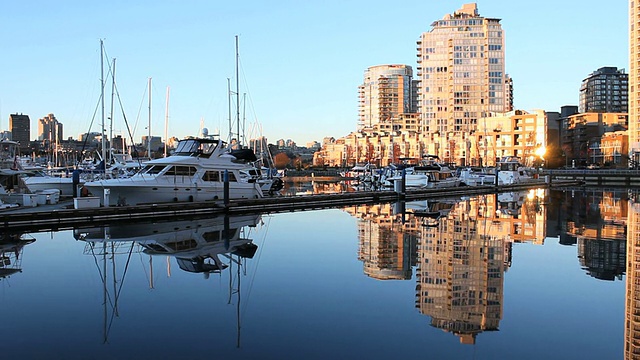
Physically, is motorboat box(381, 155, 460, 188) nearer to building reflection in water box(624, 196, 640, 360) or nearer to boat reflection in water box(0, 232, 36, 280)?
building reflection in water box(624, 196, 640, 360)

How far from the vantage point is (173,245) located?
64.7 feet

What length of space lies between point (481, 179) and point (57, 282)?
59726 millimetres

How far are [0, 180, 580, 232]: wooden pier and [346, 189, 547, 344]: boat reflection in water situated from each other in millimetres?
5099

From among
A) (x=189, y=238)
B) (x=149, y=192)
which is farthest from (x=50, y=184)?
(x=189, y=238)

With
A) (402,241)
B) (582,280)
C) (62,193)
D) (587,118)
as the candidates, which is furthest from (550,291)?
(587,118)

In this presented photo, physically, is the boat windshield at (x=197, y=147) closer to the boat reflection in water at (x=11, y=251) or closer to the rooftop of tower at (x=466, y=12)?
the boat reflection in water at (x=11, y=251)

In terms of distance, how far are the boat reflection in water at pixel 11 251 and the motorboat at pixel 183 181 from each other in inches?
277

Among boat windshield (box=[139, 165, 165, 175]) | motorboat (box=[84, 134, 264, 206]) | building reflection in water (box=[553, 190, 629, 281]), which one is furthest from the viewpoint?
boat windshield (box=[139, 165, 165, 175])

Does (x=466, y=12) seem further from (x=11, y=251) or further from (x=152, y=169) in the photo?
(x=11, y=251)

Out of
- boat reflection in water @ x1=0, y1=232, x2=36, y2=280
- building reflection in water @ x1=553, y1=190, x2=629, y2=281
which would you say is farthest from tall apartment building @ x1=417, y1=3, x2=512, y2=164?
boat reflection in water @ x1=0, y1=232, x2=36, y2=280

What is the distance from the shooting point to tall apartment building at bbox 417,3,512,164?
147 m

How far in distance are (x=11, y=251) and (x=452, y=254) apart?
49.4 feet

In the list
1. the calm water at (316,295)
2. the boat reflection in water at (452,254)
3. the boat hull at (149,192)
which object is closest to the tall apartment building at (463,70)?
the boat reflection in water at (452,254)

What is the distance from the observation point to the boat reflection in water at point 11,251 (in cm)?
1573
